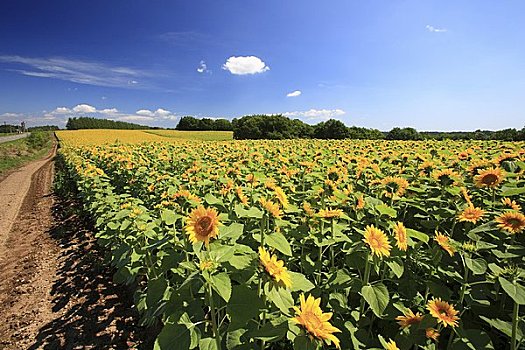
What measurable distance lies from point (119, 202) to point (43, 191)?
11005 millimetres

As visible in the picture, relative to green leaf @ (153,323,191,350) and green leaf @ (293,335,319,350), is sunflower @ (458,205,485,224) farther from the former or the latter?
green leaf @ (153,323,191,350)

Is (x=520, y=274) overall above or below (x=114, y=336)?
above

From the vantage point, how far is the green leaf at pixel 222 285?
140 cm

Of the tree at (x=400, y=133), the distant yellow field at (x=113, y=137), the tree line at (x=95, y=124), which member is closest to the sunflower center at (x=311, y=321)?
the distant yellow field at (x=113, y=137)

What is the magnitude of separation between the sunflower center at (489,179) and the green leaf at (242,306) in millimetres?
2437

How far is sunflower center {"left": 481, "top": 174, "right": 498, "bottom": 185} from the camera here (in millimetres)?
2616

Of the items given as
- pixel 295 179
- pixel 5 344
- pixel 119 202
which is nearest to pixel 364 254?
pixel 295 179

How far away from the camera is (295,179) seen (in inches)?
179

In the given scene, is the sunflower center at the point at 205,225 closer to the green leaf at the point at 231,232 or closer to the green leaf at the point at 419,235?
the green leaf at the point at 231,232

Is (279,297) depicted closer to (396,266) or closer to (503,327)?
(396,266)

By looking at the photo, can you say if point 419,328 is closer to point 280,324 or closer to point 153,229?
point 280,324

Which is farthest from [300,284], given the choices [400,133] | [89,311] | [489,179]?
[400,133]

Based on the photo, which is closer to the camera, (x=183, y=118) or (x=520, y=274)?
(x=520, y=274)

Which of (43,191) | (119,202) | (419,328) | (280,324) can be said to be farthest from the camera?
(43,191)
